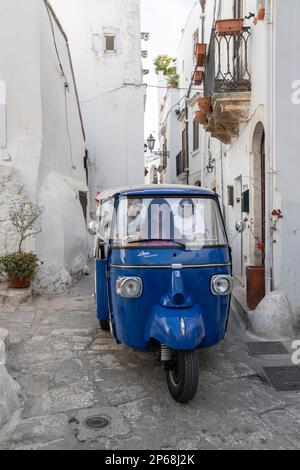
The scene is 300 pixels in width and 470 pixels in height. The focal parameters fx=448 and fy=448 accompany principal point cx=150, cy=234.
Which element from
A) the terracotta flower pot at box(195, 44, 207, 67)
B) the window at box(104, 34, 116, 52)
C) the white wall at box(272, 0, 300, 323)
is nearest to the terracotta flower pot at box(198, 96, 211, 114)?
the terracotta flower pot at box(195, 44, 207, 67)

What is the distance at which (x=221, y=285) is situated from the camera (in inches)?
179

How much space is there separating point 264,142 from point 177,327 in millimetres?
4886

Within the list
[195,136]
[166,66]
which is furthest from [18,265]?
[166,66]

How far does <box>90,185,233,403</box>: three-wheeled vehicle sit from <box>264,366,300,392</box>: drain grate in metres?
0.78

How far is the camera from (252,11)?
8195mm

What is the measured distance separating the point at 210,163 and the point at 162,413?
11.6 m

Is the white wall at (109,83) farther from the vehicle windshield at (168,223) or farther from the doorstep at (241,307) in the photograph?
the vehicle windshield at (168,223)

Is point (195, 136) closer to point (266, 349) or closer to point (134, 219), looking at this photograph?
point (266, 349)

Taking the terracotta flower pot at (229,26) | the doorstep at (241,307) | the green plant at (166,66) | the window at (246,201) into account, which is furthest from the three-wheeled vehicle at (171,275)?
the green plant at (166,66)

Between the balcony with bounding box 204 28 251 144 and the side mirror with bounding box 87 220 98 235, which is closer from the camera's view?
the side mirror with bounding box 87 220 98 235

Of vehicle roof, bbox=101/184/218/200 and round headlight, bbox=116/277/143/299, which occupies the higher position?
vehicle roof, bbox=101/184/218/200

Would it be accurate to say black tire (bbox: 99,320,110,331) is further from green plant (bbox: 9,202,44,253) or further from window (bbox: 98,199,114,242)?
green plant (bbox: 9,202,44,253)

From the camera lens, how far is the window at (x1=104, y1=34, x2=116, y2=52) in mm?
16484

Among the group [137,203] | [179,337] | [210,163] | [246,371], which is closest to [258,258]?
[246,371]
